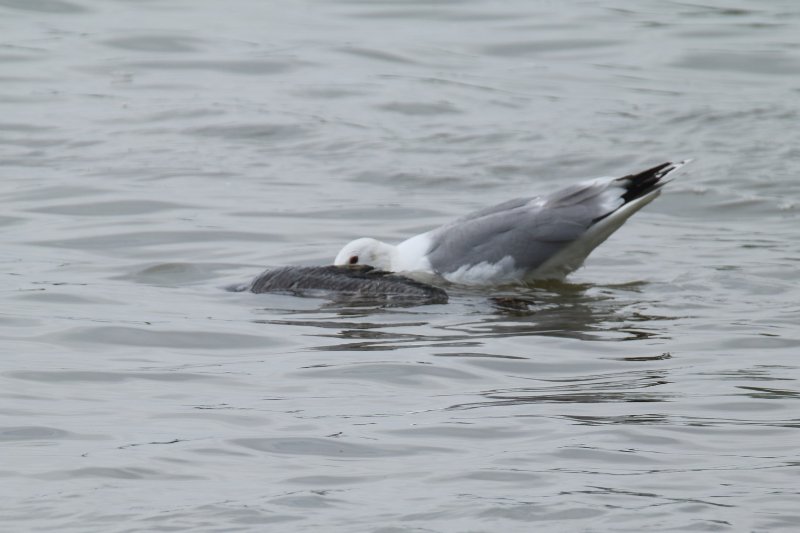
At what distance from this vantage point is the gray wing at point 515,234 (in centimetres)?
929

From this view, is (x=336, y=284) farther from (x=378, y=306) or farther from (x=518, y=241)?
(x=518, y=241)

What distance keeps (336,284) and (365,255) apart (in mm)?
468

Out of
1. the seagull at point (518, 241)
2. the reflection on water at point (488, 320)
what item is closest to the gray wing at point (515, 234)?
the seagull at point (518, 241)

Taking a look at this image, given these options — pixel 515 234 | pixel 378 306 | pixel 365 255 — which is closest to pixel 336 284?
pixel 378 306

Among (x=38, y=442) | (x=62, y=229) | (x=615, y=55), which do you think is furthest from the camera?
(x=615, y=55)

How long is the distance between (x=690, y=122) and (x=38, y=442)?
9104mm

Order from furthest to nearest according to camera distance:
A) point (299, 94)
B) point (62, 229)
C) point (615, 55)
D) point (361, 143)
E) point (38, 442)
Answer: point (615, 55), point (299, 94), point (361, 143), point (62, 229), point (38, 442)

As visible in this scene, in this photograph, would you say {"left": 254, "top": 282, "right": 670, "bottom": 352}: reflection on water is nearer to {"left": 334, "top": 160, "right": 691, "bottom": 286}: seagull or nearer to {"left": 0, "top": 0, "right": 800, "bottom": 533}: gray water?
{"left": 0, "top": 0, "right": 800, "bottom": 533}: gray water

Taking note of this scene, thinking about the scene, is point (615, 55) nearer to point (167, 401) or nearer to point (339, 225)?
point (339, 225)

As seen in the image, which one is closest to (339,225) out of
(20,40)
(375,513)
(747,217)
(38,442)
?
(747,217)

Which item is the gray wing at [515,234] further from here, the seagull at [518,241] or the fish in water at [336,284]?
the fish in water at [336,284]

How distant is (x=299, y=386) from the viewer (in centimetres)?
666

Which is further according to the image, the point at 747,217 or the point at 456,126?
the point at 456,126

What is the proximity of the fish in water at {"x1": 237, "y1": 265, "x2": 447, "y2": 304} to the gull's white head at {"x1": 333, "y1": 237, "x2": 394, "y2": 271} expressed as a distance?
0.33 meters
